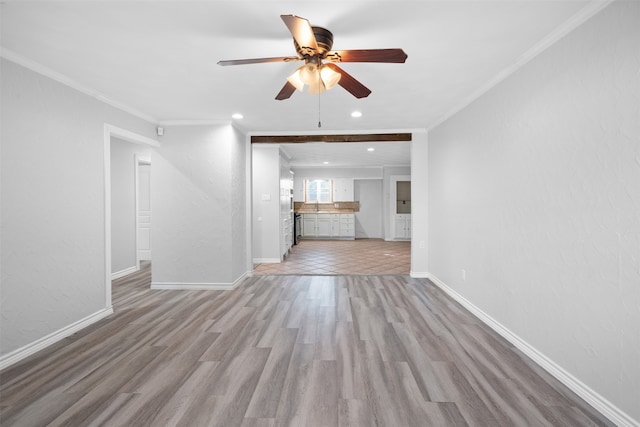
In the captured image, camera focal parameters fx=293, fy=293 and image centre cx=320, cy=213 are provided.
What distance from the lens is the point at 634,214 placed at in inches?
60.9

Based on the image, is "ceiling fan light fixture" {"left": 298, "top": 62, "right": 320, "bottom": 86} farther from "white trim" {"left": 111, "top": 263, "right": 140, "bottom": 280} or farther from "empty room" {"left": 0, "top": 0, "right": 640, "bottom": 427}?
"white trim" {"left": 111, "top": 263, "right": 140, "bottom": 280}

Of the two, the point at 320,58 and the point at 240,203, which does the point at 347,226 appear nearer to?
the point at 240,203

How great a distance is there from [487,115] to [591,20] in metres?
1.19

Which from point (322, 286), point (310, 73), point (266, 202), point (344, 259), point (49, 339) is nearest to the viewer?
point (310, 73)

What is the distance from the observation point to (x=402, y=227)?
9250 millimetres

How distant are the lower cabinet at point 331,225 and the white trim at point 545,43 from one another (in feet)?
21.0

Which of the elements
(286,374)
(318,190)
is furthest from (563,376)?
(318,190)

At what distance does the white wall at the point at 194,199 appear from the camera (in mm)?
4168

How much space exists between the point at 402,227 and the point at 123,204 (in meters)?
7.34

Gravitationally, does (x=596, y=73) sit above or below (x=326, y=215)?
above

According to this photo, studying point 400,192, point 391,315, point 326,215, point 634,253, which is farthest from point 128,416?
point 400,192

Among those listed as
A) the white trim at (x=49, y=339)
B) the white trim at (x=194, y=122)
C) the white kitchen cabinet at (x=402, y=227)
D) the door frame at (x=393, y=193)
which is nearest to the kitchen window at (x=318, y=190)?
the door frame at (x=393, y=193)

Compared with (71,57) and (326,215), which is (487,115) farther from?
(326,215)

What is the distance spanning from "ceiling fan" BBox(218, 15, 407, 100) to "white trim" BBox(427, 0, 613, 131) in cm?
114
